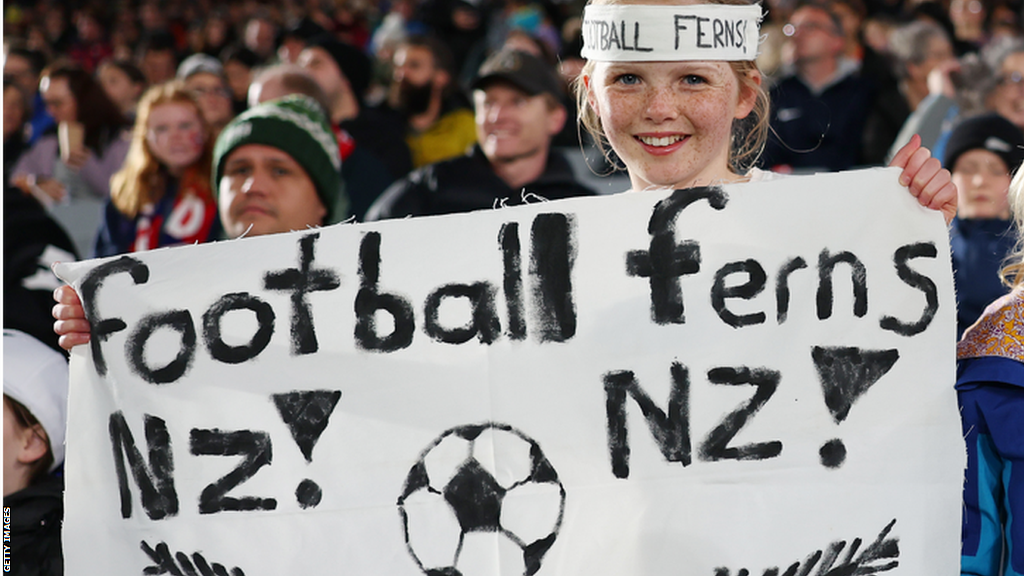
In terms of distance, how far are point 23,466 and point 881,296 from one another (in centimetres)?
175

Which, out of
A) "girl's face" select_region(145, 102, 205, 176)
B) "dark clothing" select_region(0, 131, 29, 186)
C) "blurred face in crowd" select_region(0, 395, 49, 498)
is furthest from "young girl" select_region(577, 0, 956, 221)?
"dark clothing" select_region(0, 131, 29, 186)

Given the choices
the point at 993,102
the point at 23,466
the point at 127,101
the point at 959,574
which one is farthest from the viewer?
the point at 127,101

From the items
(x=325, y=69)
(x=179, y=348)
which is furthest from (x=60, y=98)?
(x=179, y=348)

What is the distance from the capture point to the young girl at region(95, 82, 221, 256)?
4547 millimetres

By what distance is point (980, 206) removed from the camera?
4270mm

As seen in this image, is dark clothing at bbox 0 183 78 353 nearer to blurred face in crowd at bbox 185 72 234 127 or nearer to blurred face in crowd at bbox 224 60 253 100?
blurred face in crowd at bbox 185 72 234 127

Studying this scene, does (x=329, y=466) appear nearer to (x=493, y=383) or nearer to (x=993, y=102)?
(x=493, y=383)

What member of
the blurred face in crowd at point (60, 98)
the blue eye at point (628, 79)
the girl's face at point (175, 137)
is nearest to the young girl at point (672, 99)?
the blue eye at point (628, 79)

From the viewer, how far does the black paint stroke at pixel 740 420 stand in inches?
75.4

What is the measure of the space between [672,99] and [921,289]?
0.55 m

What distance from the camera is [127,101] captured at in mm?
8570

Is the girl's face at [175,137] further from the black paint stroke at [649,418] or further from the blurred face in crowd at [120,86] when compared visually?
the blurred face in crowd at [120,86]

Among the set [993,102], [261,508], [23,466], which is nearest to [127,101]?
[993,102]

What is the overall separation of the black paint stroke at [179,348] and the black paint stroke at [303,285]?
0.53 ft
